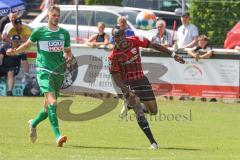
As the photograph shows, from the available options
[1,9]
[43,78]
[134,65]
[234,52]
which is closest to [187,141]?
[134,65]

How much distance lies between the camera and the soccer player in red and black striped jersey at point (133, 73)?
13.2 meters

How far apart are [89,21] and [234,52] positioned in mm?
5861

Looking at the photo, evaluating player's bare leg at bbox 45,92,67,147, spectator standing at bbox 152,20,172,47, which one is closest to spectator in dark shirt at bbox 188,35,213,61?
spectator standing at bbox 152,20,172,47

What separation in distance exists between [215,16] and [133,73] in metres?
12.0

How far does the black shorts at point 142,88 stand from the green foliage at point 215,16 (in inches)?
421

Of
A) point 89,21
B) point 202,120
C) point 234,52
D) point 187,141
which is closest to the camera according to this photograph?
point 187,141

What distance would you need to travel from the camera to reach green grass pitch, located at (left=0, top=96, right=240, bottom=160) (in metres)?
12.2

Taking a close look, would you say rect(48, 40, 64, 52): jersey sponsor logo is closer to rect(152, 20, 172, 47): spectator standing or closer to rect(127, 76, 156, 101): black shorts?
rect(127, 76, 156, 101): black shorts

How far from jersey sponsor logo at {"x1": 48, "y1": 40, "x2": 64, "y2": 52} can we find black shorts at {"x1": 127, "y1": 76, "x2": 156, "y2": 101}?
152 centimetres

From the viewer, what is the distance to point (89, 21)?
997 inches

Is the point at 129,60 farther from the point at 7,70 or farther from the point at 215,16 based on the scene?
the point at 215,16

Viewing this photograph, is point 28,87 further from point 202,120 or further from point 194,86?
point 202,120

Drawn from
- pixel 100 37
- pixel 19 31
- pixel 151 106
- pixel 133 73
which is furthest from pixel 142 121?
pixel 19 31

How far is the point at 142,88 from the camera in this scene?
47.6ft
